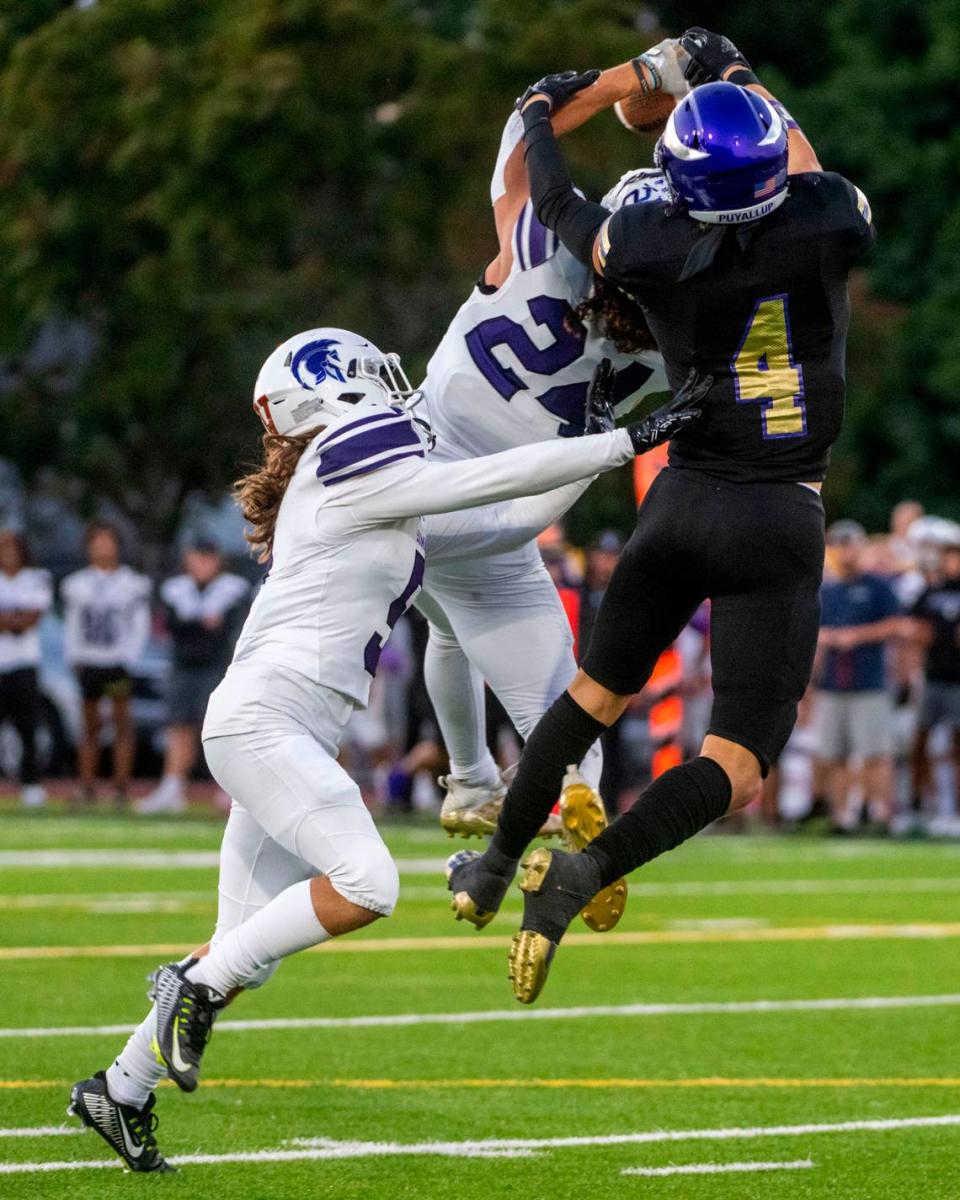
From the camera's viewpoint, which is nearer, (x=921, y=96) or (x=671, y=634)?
(x=671, y=634)

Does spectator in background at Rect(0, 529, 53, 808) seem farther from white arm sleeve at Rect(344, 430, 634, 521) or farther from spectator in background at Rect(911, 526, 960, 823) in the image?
white arm sleeve at Rect(344, 430, 634, 521)

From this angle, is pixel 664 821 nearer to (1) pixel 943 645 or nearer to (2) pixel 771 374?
(2) pixel 771 374

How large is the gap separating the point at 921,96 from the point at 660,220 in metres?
24.9

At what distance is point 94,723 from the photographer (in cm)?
1892

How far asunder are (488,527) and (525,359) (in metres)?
0.48

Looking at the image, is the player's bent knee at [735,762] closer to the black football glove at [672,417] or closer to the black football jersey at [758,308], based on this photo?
the black football jersey at [758,308]

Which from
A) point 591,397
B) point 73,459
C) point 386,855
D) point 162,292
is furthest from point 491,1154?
point 73,459

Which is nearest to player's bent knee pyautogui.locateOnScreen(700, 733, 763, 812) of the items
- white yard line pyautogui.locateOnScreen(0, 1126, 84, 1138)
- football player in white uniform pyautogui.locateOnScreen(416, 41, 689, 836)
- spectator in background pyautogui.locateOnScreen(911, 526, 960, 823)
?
football player in white uniform pyautogui.locateOnScreen(416, 41, 689, 836)

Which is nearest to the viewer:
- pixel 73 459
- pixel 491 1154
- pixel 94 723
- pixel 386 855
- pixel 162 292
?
pixel 386 855

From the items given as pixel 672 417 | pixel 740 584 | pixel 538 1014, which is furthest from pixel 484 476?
Answer: pixel 538 1014

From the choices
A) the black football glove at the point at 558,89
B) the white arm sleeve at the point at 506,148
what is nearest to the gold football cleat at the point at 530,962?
the white arm sleeve at the point at 506,148

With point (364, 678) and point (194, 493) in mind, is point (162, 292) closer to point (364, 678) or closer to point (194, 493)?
point (194, 493)

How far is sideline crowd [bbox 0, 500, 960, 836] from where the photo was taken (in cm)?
1688

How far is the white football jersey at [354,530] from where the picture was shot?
6.09m
